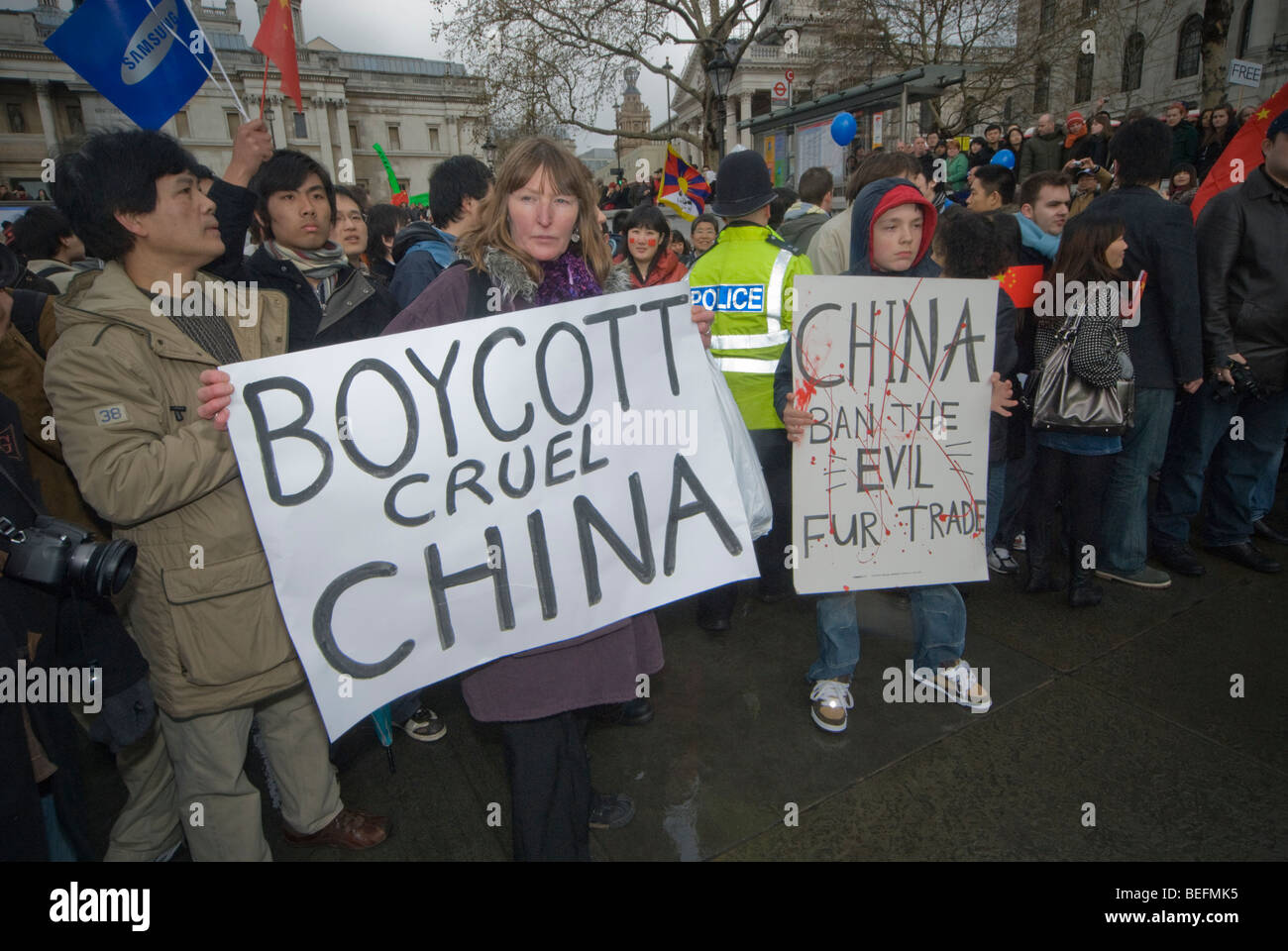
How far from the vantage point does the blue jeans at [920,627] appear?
2.73 m

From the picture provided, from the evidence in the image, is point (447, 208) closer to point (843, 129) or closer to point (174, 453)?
point (174, 453)

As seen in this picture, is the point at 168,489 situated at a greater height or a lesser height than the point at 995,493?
greater

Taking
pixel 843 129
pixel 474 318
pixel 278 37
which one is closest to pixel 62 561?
pixel 474 318

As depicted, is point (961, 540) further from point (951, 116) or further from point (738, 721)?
point (951, 116)

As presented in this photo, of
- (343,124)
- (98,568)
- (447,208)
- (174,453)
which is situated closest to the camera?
(98,568)

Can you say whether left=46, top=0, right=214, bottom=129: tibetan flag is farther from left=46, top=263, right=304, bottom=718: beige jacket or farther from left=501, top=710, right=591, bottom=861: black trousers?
left=501, top=710, right=591, bottom=861: black trousers

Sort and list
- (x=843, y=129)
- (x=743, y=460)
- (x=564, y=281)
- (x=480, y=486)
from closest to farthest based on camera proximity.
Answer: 1. (x=480, y=486)
2. (x=564, y=281)
3. (x=743, y=460)
4. (x=843, y=129)

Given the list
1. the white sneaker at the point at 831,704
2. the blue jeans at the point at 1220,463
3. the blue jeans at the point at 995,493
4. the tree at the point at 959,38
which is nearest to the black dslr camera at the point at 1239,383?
the blue jeans at the point at 1220,463

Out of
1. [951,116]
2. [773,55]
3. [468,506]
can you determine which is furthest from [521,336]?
[773,55]

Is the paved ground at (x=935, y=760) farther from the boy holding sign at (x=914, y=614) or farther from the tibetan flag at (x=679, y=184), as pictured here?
the tibetan flag at (x=679, y=184)

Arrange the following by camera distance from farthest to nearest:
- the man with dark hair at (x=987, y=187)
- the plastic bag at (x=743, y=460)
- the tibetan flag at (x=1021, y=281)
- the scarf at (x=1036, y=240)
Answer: the man with dark hair at (x=987, y=187), the scarf at (x=1036, y=240), the tibetan flag at (x=1021, y=281), the plastic bag at (x=743, y=460)

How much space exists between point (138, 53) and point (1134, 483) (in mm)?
4416

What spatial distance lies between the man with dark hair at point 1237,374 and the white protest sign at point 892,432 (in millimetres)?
1897

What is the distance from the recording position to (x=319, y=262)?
2.54 metres
